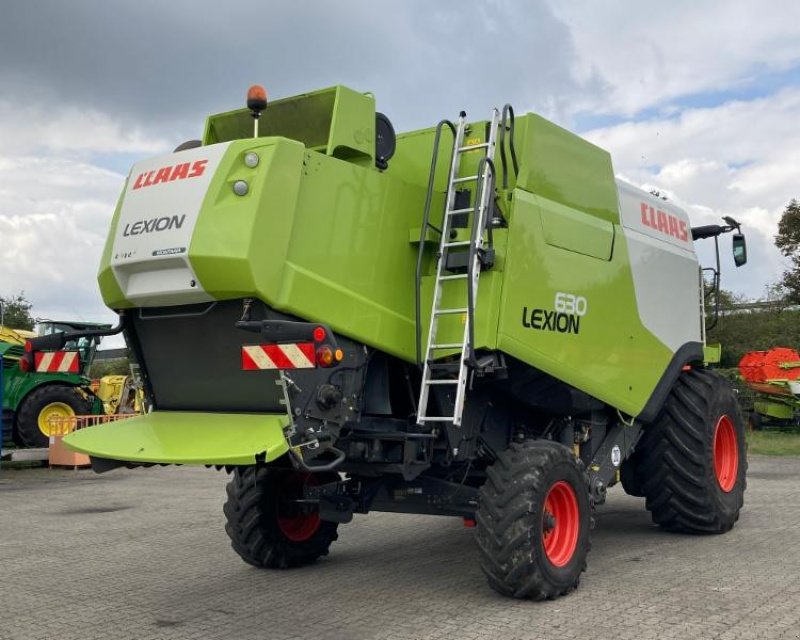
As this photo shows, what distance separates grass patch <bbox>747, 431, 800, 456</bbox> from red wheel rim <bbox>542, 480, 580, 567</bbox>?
38.3 ft

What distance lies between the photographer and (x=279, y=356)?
5.05 m

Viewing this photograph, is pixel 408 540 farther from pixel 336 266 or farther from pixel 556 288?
pixel 336 266

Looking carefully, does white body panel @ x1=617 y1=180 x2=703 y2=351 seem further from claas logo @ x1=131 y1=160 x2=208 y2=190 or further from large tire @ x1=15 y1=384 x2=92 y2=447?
large tire @ x1=15 y1=384 x2=92 y2=447

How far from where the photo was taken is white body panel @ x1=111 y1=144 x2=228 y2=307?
17.3ft

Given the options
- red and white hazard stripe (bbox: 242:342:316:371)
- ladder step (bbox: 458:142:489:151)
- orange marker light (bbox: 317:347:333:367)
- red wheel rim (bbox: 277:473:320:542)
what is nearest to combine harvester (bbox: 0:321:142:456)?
red wheel rim (bbox: 277:473:320:542)

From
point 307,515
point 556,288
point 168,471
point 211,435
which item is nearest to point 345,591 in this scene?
point 307,515

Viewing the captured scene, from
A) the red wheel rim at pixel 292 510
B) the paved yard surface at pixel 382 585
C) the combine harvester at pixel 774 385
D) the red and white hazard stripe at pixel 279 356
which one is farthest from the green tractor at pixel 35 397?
the combine harvester at pixel 774 385

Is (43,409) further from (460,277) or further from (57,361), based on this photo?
(460,277)

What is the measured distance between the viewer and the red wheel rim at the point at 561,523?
6031 millimetres

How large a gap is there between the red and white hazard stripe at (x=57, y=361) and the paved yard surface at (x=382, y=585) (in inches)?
62.3

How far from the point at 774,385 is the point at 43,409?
15.4 metres

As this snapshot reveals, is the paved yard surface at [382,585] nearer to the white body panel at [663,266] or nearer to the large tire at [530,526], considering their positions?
the large tire at [530,526]

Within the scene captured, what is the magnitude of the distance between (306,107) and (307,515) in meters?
3.26

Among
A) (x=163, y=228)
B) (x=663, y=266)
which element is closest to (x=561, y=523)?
(x=663, y=266)
